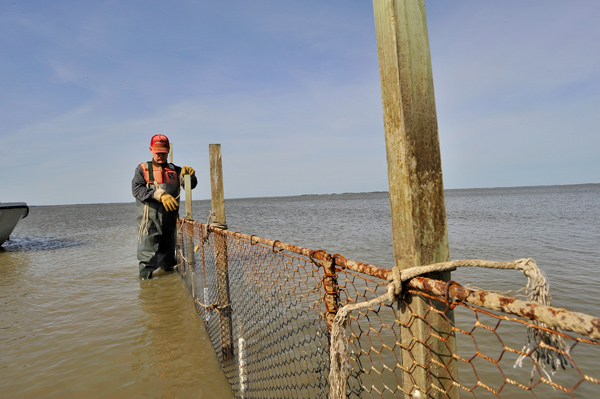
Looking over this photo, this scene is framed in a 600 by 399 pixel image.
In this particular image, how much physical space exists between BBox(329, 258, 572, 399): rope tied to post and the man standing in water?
507 cm

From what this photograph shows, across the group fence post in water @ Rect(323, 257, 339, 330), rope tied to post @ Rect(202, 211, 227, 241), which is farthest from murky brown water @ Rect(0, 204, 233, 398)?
fence post in water @ Rect(323, 257, 339, 330)

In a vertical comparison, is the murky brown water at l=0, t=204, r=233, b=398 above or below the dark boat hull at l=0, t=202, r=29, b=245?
below

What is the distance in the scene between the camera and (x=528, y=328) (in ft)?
3.65

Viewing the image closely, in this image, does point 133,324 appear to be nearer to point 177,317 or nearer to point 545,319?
point 177,317

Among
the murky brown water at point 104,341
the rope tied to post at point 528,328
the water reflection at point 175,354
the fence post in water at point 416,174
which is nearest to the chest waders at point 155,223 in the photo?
the murky brown water at point 104,341

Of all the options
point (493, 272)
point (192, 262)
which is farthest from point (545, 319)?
point (493, 272)

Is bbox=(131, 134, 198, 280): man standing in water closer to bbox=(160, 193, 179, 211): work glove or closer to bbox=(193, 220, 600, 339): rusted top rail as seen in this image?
bbox=(160, 193, 179, 211): work glove

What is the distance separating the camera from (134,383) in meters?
3.40

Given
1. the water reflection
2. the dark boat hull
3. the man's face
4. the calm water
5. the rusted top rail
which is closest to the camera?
the rusted top rail

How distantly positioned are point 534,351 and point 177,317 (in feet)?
16.2

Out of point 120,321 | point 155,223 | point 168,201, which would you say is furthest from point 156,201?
point 120,321

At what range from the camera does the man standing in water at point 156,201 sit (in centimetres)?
605

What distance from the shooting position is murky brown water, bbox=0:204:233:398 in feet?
11.0

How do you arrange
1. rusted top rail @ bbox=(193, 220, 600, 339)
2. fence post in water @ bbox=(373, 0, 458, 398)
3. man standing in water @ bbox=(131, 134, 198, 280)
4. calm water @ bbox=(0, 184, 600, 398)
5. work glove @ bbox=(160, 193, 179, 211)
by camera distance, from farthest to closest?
man standing in water @ bbox=(131, 134, 198, 280) < work glove @ bbox=(160, 193, 179, 211) < calm water @ bbox=(0, 184, 600, 398) < fence post in water @ bbox=(373, 0, 458, 398) < rusted top rail @ bbox=(193, 220, 600, 339)
